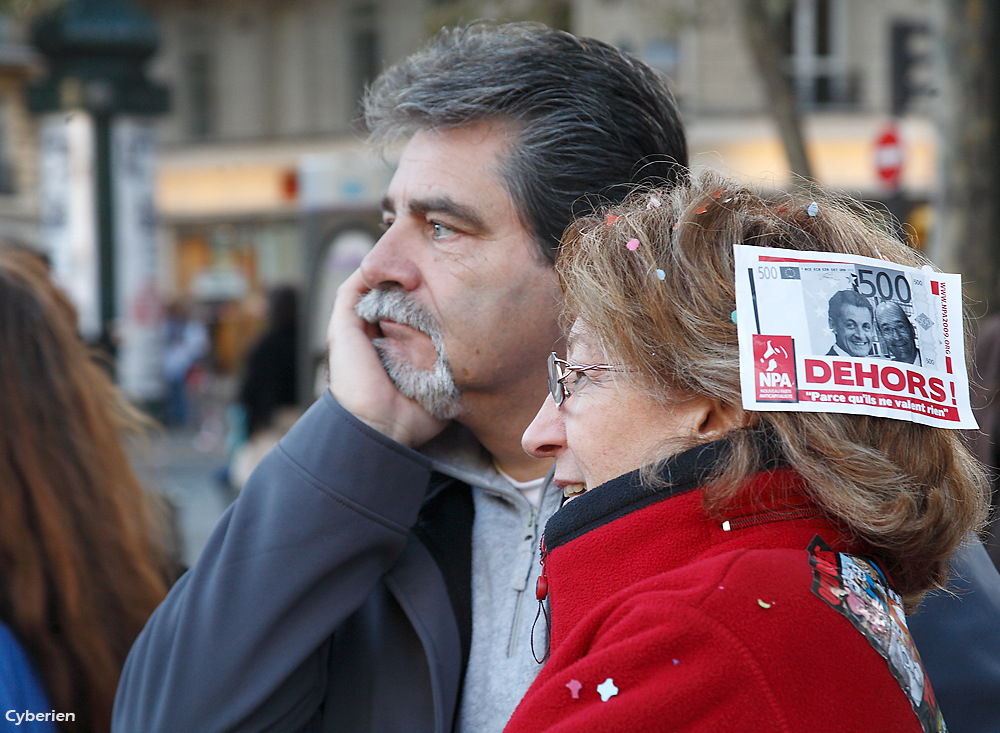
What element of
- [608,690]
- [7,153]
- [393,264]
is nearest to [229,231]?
[7,153]

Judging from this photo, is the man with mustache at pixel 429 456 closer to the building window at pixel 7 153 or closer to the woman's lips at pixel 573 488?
the woman's lips at pixel 573 488

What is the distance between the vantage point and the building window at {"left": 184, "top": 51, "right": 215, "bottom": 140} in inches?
837

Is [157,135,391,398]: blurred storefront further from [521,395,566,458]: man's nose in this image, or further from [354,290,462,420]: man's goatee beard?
[521,395,566,458]: man's nose

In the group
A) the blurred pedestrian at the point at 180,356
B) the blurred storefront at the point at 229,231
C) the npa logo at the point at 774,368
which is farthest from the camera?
the blurred storefront at the point at 229,231

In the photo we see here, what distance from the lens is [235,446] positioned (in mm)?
6828

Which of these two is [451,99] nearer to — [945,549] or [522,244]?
[522,244]

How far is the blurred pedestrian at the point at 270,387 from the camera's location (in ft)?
19.6

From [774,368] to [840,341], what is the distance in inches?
3.7

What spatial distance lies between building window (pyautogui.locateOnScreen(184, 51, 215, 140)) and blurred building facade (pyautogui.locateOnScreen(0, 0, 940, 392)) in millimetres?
29

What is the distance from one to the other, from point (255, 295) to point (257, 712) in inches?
788

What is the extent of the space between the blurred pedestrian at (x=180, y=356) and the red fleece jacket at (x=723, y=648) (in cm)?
1498

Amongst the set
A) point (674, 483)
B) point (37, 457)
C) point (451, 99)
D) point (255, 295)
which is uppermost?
point (451, 99)

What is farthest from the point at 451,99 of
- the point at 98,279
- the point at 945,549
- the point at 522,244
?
the point at 98,279

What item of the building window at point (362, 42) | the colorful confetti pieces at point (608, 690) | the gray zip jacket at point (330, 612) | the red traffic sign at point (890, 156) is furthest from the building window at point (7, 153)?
the colorful confetti pieces at point (608, 690)
